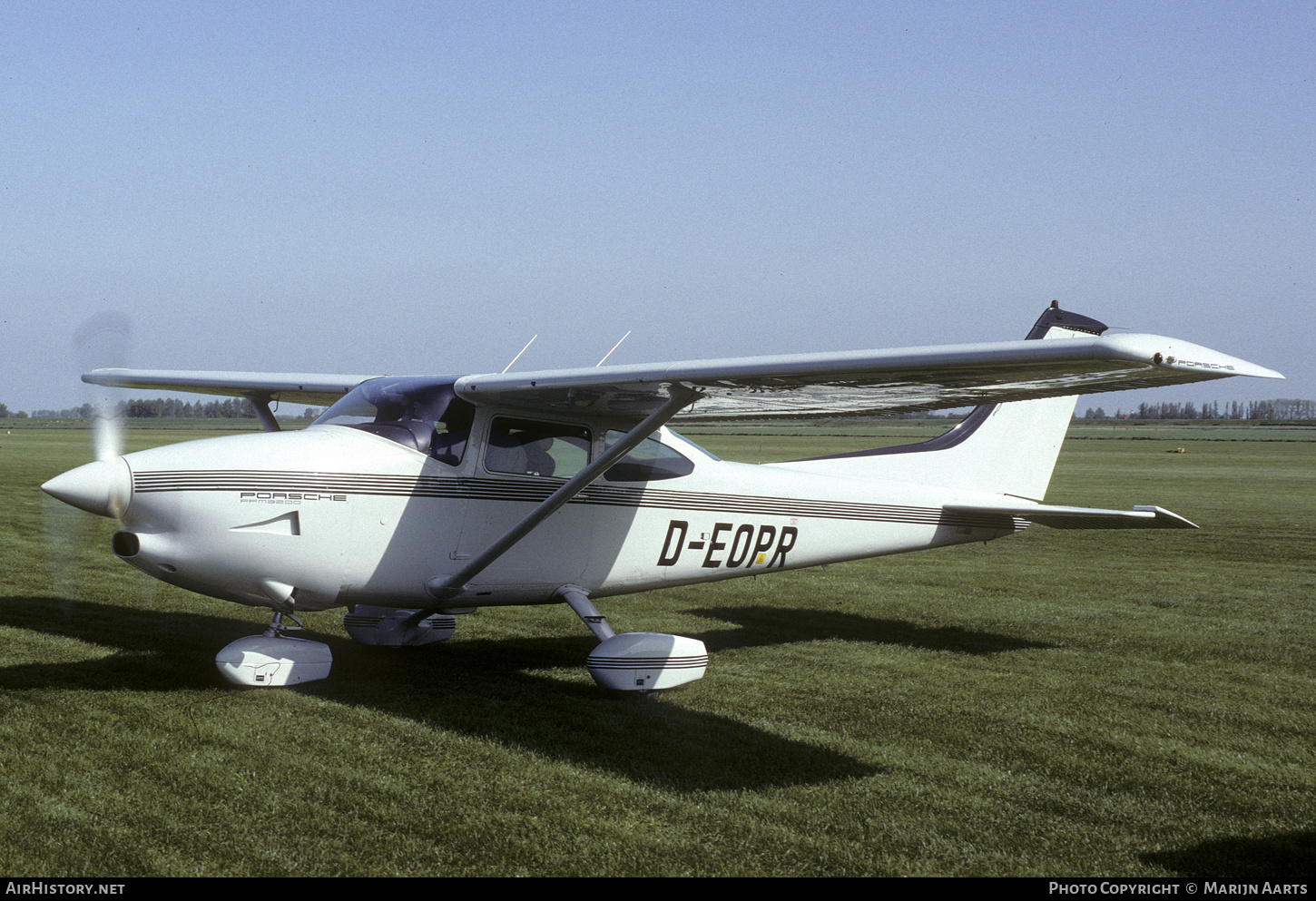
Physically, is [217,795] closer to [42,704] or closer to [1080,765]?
[42,704]

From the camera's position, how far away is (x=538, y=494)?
22.5 ft

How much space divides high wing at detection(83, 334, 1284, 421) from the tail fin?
6.16 ft

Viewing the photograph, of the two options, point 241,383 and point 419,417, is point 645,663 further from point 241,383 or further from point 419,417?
point 241,383

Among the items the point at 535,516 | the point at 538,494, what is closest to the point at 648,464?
the point at 538,494

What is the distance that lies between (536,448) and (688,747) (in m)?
2.34

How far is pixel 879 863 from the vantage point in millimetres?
3930

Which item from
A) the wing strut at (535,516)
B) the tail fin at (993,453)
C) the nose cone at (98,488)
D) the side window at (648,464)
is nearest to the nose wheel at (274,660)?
the wing strut at (535,516)

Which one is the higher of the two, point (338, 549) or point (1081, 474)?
point (338, 549)

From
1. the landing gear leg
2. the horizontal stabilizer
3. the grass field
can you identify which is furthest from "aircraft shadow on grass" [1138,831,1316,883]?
the horizontal stabilizer

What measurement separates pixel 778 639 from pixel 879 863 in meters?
4.78

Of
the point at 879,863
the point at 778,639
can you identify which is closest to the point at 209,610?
the point at 778,639

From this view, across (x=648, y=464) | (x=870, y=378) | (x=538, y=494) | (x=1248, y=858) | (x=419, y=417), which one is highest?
(x=870, y=378)

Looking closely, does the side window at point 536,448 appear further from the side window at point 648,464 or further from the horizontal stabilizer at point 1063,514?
the horizontal stabilizer at point 1063,514

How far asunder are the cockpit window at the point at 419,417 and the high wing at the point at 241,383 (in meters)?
1.86
